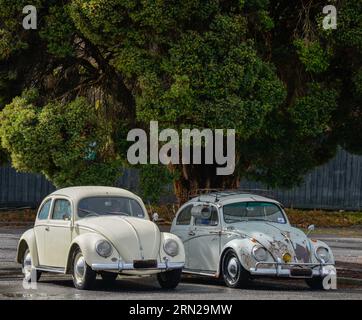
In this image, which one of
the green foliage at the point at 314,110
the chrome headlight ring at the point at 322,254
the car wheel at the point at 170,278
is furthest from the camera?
the green foliage at the point at 314,110

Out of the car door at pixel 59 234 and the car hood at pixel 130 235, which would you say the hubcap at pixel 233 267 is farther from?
the car door at pixel 59 234

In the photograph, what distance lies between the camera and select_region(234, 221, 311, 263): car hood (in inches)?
689

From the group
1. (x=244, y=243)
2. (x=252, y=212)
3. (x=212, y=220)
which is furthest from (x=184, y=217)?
(x=244, y=243)

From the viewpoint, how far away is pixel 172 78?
21.0 m

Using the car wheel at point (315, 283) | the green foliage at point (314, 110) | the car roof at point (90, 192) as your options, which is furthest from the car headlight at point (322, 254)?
the green foliage at point (314, 110)

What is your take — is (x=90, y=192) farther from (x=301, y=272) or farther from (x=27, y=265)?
(x=301, y=272)

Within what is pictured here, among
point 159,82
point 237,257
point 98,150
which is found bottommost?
point 237,257

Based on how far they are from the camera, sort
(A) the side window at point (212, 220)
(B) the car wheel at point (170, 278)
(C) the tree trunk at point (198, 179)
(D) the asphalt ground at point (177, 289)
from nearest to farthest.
Answer: (D) the asphalt ground at point (177, 289)
(B) the car wheel at point (170, 278)
(A) the side window at point (212, 220)
(C) the tree trunk at point (198, 179)

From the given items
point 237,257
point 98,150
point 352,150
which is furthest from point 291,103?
point 237,257

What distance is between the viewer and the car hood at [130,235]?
16.5m

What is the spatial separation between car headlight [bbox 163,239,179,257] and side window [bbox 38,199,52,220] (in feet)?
8.47

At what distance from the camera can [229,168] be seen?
23594 millimetres

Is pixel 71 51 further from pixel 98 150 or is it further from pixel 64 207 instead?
pixel 64 207

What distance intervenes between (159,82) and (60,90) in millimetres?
3463
